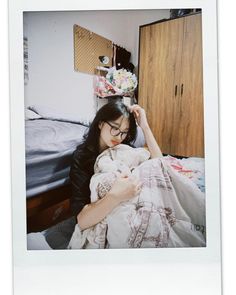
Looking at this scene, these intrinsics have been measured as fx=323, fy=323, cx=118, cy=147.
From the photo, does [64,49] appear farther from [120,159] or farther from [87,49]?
[120,159]

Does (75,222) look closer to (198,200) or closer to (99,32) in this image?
(198,200)

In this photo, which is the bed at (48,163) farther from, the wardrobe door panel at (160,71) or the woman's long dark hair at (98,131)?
the wardrobe door panel at (160,71)

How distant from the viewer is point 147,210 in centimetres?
162

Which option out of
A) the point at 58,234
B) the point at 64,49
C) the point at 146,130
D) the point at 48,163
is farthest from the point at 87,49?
the point at 58,234

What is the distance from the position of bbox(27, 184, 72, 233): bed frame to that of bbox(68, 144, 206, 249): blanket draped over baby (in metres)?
0.11

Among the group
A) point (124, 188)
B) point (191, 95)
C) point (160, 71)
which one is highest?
point (160, 71)

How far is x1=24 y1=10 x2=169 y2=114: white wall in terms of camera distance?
5.34 feet

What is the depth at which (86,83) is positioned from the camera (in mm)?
1641

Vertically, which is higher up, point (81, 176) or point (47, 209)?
point (81, 176)

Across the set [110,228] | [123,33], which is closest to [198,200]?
[110,228]

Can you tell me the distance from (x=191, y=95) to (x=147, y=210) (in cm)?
63

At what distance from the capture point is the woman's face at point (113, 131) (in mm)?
1649

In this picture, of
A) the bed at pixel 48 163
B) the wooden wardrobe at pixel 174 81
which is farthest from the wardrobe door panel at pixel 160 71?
the bed at pixel 48 163
